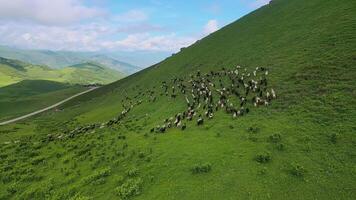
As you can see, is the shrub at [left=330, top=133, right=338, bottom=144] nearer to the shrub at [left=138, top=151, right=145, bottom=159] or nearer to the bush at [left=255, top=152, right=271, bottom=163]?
the bush at [left=255, top=152, right=271, bottom=163]

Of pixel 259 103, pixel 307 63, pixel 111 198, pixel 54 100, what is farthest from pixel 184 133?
pixel 54 100

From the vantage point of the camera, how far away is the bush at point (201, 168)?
23625mm

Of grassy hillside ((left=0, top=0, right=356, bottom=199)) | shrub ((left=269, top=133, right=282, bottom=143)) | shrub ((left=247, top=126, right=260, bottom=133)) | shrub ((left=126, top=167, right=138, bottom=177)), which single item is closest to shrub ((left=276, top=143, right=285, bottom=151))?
grassy hillside ((left=0, top=0, right=356, bottom=199))

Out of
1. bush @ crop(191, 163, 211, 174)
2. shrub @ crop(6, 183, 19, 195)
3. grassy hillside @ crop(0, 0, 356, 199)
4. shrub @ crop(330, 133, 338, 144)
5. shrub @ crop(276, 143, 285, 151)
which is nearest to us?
grassy hillside @ crop(0, 0, 356, 199)

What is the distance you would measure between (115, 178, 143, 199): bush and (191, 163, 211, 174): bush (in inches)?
161

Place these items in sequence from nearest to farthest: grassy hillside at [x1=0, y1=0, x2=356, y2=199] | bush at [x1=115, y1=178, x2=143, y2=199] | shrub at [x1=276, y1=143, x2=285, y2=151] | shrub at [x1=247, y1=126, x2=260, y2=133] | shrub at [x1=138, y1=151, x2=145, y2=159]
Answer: grassy hillside at [x1=0, y1=0, x2=356, y2=199]
bush at [x1=115, y1=178, x2=143, y2=199]
shrub at [x1=276, y1=143, x2=285, y2=151]
shrub at [x1=138, y1=151, x2=145, y2=159]
shrub at [x1=247, y1=126, x2=260, y2=133]

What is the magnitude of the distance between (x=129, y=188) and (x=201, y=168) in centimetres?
546

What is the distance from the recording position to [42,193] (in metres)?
26.9

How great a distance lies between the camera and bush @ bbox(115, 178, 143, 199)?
73.5 ft

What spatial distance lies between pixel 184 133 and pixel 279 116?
9.85m

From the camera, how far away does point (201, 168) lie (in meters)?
23.7

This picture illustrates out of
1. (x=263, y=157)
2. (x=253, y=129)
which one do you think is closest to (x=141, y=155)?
(x=253, y=129)

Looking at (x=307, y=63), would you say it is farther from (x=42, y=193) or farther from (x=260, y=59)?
(x=42, y=193)

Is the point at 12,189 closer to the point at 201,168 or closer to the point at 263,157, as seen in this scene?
the point at 201,168
